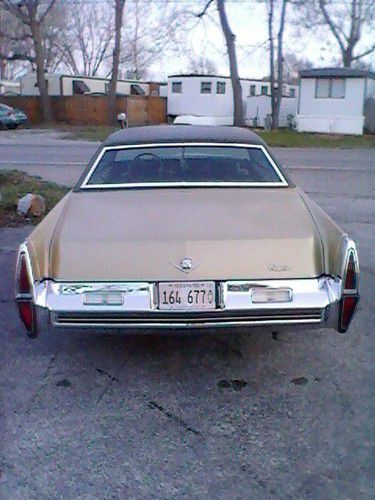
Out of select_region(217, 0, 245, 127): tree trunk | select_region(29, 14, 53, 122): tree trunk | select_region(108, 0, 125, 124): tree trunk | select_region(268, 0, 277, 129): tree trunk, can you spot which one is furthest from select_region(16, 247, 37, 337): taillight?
select_region(29, 14, 53, 122): tree trunk

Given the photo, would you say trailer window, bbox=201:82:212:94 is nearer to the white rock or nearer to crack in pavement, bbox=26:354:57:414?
the white rock

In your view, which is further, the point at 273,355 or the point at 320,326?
the point at 273,355

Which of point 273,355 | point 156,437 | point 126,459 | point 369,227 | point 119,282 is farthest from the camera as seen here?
point 369,227

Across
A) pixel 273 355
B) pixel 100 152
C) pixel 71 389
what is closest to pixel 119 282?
pixel 71 389

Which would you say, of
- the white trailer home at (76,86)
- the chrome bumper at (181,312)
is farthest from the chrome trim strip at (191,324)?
the white trailer home at (76,86)

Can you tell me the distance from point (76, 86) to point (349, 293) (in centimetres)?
4423

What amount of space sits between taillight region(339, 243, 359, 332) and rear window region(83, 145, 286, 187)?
50.6 inches

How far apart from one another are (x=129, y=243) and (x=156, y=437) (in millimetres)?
1083

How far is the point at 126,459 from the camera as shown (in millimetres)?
2758

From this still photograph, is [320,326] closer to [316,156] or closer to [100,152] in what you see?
[100,152]

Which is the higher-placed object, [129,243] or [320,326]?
[129,243]

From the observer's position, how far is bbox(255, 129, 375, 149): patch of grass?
23.2 meters

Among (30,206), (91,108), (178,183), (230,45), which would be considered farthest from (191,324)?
(91,108)

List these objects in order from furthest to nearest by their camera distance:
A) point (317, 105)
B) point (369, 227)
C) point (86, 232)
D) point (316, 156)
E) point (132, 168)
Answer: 1. point (317, 105)
2. point (316, 156)
3. point (369, 227)
4. point (132, 168)
5. point (86, 232)
